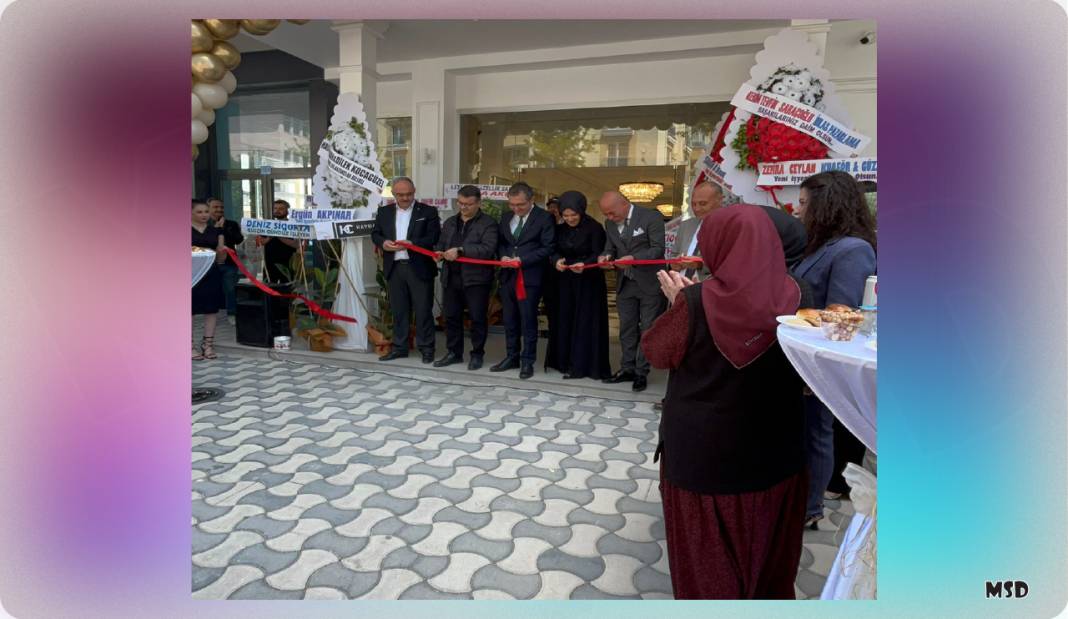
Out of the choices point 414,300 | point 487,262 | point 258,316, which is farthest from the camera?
point 258,316

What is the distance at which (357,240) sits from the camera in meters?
5.85

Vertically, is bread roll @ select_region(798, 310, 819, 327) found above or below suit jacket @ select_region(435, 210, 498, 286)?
below

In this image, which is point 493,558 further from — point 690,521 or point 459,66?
point 459,66

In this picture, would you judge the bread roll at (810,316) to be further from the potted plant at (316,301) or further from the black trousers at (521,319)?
the potted plant at (316,301)

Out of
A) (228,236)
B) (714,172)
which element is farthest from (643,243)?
(228,236)

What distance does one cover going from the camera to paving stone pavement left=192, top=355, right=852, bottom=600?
2152 millimetres

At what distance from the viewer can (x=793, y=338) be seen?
56.4 inches

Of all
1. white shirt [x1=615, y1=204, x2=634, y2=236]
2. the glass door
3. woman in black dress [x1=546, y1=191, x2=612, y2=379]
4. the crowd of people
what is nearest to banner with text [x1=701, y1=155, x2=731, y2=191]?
the crowd of people

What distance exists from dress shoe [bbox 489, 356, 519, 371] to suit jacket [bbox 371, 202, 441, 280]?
3.38ft

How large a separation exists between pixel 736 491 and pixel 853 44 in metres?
5.21

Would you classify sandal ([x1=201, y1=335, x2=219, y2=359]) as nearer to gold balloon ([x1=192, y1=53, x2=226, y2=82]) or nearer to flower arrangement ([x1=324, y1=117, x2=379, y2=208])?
flower arrangement ([x1=324, y1=117, x2=379, y2=208])

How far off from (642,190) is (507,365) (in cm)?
405

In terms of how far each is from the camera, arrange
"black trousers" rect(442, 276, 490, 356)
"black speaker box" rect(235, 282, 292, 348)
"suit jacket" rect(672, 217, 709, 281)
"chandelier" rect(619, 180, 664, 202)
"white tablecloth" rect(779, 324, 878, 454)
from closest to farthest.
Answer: "white tablecloth" rect(779, 324, 878, 454)
"suit jacket" rect(672, 217, 709, 281)
"black trousers" rect(442, 276, 490, 356)
"black speaker box" rect(235, 282, 292, 348)
"chandelier" rect(619, 180, 664, 202)

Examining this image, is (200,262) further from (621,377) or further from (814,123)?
(814,123)
